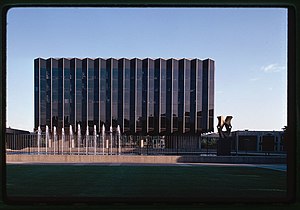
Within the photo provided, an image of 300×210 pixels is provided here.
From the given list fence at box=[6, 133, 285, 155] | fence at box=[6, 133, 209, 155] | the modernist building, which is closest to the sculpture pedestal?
fence at box=[6, 133, 285, 155]

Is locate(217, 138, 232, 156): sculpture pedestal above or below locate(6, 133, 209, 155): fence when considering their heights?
above

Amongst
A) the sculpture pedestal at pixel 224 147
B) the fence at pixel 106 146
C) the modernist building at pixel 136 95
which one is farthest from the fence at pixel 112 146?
the sculpture pedestal at pixel 224 147

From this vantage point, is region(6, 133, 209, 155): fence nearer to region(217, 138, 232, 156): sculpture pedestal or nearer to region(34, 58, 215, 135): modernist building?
region(34, 58, 215, 135): modernist building

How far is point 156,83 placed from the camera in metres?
33.5

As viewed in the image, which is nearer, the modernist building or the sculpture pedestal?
the sculpture pedestal

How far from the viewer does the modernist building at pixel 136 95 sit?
109 feet

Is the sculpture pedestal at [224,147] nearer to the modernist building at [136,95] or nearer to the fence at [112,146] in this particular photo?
the fence at [112,146]

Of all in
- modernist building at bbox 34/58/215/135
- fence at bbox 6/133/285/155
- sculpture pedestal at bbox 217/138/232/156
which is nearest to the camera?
sculpture pedestal at bbox 217/138/232/156

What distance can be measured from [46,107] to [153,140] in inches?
530

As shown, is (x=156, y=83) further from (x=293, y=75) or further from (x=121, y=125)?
(x=293, y=75)

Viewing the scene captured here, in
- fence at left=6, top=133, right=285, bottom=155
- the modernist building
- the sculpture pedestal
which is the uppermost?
the modernist building

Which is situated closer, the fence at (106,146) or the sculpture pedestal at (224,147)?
the sculpture pedestal at (224,147)

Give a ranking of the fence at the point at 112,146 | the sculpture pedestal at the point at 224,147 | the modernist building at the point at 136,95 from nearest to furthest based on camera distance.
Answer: the sculpture pedestal at the point at 224,147 < the fence at the point at 112,146 < the modernist building at the point at 136,95

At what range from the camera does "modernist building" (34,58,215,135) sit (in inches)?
1310
